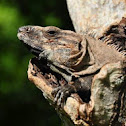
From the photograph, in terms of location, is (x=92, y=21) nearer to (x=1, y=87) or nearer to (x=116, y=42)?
(x=116, y=42)

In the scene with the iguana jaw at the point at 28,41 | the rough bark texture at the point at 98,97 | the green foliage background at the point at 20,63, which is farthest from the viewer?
the green foliage background at the point at 20,63

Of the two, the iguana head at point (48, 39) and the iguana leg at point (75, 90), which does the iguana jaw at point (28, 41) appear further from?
the iguana leg at point (75, 90)

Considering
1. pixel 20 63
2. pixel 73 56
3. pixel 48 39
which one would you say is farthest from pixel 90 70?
pixel 20 63

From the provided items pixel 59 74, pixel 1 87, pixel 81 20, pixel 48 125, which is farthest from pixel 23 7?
pixel 59 74

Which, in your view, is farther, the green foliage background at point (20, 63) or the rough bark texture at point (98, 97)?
the green foliage background at point (20, 63)

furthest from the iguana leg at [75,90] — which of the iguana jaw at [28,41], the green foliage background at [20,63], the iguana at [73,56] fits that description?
the green foliage background at [20,63]

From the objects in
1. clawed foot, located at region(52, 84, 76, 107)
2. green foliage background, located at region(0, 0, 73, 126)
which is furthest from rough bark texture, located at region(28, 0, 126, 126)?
green foliage background, located at region(0, 0, 73, 126)
